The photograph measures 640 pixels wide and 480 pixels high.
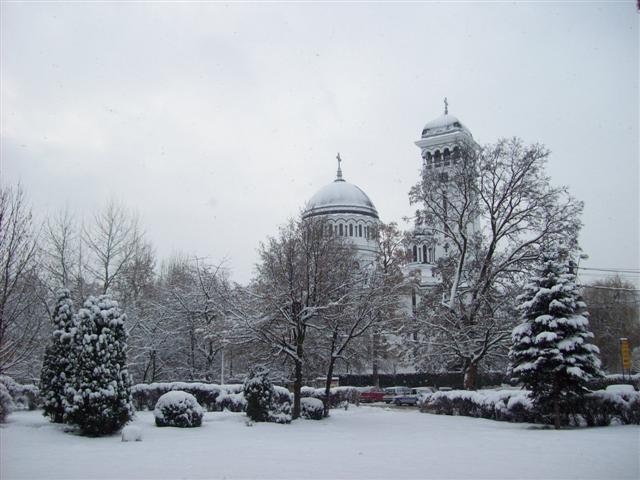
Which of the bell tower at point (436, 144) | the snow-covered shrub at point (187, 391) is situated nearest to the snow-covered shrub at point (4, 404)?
the snow-covered shrub at point (187, 391)

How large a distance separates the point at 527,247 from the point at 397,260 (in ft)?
38.9

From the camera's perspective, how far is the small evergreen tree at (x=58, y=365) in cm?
1664

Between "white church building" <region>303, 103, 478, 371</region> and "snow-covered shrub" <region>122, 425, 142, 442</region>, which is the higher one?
"white church building" <region>303, 103, 478, 371</region>

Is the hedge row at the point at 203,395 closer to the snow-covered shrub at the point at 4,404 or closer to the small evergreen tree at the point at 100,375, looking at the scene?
the snow-covered shrub at the point at 4,404

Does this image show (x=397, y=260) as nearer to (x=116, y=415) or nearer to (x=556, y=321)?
(x=556, y=321)

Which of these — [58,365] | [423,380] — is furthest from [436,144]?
[58,365]

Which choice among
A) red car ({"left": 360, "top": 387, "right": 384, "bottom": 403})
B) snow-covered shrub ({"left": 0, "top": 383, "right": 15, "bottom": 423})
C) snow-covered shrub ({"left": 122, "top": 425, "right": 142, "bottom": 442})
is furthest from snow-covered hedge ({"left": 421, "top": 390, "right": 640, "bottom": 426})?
snow-covered shrub ({"left": 0, "top": 383, "right": 15, "bottom": 423})

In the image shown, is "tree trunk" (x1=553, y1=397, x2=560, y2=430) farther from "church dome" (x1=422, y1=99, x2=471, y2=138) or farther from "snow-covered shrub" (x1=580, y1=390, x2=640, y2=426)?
"church dome" (x1=422, y1=99, x2=471, y2=138)

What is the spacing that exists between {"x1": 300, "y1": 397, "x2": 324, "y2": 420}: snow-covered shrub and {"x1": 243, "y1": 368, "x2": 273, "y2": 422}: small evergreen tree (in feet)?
6.99

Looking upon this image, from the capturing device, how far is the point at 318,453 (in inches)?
499

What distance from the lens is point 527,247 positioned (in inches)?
1052

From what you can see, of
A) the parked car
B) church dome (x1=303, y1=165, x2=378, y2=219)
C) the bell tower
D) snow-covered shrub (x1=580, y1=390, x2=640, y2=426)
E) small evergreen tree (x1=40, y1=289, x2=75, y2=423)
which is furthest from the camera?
church dome (x1=303, y1=165, x2=378, y2=219)

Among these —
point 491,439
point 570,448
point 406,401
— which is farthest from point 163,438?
point 406,401

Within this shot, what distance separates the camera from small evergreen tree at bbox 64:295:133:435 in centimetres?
1489
